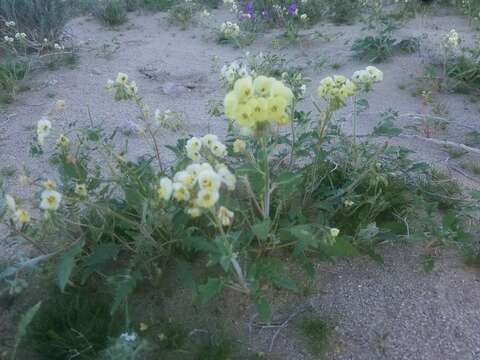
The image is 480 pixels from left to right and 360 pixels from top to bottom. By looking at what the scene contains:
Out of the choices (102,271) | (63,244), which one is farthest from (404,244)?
(63,244)

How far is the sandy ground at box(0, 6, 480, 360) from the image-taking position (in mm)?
1805

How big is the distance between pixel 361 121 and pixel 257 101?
2423 millimetres

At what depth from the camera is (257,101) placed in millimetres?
1313

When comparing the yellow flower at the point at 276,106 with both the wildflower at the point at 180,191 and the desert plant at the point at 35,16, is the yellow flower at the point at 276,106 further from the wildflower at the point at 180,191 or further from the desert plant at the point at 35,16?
the desert plant at the point at 35,16

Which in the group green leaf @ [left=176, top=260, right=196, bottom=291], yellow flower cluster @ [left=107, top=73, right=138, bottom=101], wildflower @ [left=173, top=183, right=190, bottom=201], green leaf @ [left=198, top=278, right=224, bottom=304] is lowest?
green leaf @ [left=176, top=260, right=196, bottom=291]

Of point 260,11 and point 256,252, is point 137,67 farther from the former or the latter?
point 256,252

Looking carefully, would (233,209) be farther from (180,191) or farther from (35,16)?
(35,16)

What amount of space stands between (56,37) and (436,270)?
503 centimetres

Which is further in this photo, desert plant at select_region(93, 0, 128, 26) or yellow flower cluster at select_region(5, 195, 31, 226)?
desert plant at select_region(93, 0, 128, 26)

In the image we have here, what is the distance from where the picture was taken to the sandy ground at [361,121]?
1.80 meters

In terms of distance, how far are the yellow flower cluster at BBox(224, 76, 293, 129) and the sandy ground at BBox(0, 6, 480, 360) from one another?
3.08 ft

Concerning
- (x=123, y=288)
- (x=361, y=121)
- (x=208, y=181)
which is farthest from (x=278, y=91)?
(x=361, y=121)

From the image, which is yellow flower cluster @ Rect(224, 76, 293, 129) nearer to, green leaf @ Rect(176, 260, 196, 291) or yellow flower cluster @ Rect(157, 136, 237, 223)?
yellow flower cluster @ Rect(157, 136, 237, 223)

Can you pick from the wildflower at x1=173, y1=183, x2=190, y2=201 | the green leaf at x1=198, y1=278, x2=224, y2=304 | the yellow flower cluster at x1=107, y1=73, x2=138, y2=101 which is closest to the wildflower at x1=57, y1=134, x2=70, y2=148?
the yellow flower cluster at x1=107, y1=73, x2=138, y2=101
